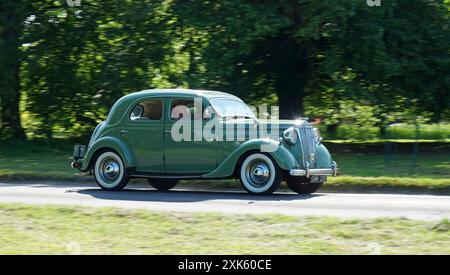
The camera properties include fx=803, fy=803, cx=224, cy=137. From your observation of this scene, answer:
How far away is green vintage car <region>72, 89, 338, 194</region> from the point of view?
14070 mm

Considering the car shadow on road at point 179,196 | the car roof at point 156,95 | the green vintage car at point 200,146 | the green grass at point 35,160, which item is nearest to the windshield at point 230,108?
the green vintage car at point 200,146

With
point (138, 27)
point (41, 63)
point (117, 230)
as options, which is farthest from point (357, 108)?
point (117, 230)

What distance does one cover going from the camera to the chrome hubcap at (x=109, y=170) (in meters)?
15.4

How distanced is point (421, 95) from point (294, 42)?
414 centimetres

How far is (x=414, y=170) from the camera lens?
18.9 metres

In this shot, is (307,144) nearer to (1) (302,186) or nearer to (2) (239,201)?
(1) (302,186)

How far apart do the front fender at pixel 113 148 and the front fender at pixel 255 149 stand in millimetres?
1719

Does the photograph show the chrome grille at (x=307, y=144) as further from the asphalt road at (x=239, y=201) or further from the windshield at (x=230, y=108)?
the windshield at (x=230, y=108)

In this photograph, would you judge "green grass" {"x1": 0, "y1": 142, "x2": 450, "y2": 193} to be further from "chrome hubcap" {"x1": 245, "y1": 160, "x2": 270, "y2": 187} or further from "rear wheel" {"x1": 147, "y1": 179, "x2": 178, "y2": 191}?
"chrome hubcap" {"x1": 245, "y1": 160, "x2": 270, "y2": 187}

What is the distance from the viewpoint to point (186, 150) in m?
14.8

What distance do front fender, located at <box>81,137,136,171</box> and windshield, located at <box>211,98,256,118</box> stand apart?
1.91 metres

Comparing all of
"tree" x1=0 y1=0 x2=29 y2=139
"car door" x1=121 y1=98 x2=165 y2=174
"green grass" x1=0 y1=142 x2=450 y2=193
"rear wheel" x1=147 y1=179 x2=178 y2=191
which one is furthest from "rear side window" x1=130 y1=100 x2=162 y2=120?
"tree" x1=0 y1=0 x2=29 y2=139
